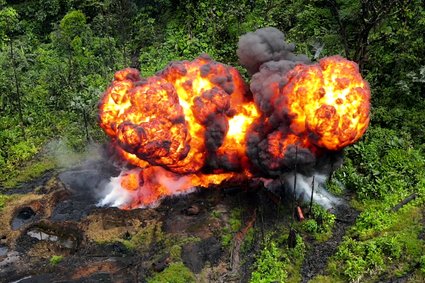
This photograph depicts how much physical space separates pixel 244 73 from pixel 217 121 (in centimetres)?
810

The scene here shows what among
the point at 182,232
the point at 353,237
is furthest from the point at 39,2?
the point at 353,237

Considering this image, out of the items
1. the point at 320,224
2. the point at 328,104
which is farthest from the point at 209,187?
the point at 328,104

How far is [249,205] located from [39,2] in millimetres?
22679

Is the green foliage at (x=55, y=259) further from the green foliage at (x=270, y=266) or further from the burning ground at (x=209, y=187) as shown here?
the green foliage at (x=270, y=266)

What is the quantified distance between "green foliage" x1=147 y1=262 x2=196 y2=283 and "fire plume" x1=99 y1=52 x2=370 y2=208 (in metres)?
3.93

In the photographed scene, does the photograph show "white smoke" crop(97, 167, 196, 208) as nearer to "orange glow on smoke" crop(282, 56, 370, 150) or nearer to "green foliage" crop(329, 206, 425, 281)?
"orange glow on smoke" crop(282, 56, 370, 150)

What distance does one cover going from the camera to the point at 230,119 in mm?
18859

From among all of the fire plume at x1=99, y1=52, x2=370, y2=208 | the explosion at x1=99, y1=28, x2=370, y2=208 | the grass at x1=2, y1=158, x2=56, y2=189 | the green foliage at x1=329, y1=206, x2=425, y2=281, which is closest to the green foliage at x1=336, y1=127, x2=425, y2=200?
the green foliage at x1=329, y1=206, x2=425, y2=281

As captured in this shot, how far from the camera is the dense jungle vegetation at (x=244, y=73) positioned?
16419mm

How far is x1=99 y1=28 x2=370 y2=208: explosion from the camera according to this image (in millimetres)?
16984

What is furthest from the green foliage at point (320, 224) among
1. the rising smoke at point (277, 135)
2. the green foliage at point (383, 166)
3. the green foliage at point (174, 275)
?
the green foliage at point (174, 275)

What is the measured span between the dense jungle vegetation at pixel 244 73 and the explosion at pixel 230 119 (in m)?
3.22

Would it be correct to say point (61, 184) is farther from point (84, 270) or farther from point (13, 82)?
point (13, 82)

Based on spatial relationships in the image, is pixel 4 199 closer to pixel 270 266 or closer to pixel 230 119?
pixel 230 119
